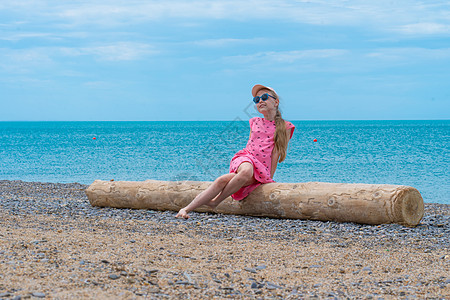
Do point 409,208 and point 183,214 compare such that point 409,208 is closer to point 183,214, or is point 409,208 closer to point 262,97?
point 262,97

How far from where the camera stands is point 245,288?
12.7 ft

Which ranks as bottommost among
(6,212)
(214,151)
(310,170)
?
(6,212)

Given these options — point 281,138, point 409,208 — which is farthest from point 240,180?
point 409,208

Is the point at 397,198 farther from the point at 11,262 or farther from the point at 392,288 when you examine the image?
the point at 11,262

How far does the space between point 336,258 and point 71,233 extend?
3.18m

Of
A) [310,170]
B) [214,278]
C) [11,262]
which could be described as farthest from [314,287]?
[310,170]

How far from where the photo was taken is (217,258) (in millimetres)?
4824

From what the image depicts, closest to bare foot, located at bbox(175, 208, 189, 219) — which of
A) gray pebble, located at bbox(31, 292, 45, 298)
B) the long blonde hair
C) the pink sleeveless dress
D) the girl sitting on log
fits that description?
the girl sitting on log

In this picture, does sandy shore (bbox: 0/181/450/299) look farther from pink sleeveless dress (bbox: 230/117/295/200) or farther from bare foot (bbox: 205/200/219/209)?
pink sleeveless dress (bbox: 230/117/295/200)

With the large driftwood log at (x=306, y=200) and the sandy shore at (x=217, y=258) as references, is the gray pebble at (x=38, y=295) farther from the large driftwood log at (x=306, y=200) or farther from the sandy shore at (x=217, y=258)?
the large driftwood log at (x=306, y=200)

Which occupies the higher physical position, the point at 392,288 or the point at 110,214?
the point at 110,214

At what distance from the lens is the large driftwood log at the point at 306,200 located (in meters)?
6.57

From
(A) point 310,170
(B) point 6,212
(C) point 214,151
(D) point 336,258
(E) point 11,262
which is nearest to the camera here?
(E) point 11,262

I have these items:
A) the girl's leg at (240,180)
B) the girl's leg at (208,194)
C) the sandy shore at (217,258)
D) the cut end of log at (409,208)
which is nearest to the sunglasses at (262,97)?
the girl's leg at (240,180)
